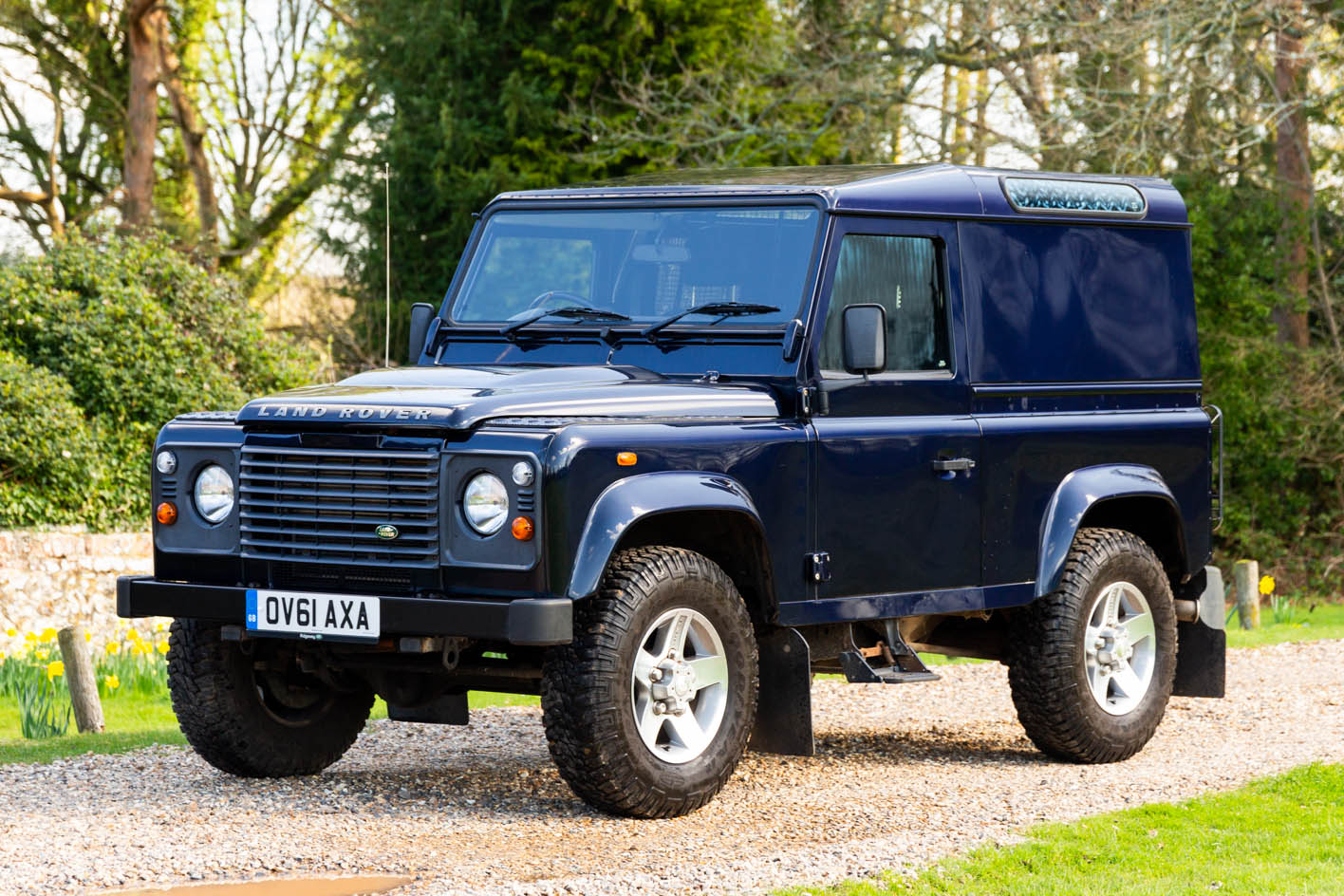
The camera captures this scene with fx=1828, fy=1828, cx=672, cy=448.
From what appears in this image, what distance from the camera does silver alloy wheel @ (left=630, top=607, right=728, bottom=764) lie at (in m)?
6.43

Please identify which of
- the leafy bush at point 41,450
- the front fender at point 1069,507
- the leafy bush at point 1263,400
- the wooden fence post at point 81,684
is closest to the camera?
the front fender at point 1069,507

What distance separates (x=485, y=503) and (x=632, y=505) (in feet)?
1.61

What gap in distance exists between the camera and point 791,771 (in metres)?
7.80

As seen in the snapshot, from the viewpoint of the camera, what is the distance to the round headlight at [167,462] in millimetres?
6898

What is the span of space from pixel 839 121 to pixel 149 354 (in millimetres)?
10835

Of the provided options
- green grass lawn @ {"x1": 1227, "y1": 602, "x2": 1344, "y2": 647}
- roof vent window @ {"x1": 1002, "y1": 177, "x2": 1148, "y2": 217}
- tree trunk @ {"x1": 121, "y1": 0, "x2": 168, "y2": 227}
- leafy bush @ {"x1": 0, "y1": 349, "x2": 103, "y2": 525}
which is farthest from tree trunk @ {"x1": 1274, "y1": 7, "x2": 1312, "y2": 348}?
tree trunk @ {"x1": 121, "y1": 0, "x2": 168, "y2": 227}

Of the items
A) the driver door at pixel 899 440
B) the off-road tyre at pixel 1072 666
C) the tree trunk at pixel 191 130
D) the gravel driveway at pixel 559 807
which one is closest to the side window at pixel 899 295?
the driver door at pixel 899 440

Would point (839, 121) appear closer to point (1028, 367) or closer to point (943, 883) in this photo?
point (1028, 367)

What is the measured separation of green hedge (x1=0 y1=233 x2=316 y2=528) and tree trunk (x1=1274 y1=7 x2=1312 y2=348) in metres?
12.1

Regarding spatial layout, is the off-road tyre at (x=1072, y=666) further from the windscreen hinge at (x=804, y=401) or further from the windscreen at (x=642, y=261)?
the windscreen at (x=642, y=261)

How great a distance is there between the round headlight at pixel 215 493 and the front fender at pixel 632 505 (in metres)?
1.53

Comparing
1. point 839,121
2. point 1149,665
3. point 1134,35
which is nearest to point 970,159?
point 839,121

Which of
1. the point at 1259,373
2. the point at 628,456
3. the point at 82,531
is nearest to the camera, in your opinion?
the point at 628,456

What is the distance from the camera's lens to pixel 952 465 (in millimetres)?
7418
